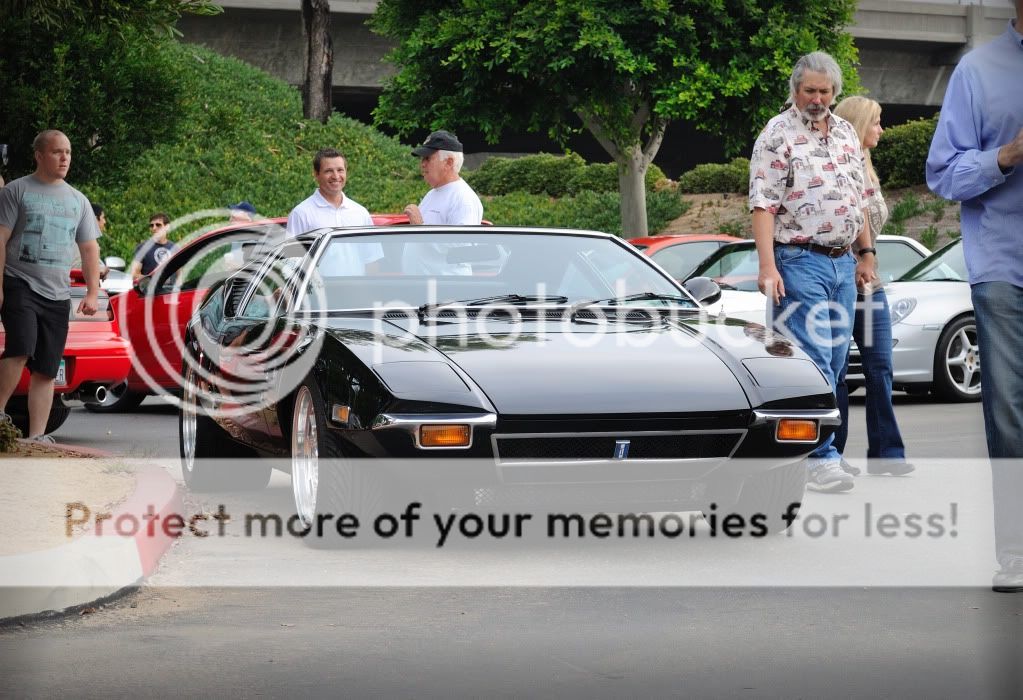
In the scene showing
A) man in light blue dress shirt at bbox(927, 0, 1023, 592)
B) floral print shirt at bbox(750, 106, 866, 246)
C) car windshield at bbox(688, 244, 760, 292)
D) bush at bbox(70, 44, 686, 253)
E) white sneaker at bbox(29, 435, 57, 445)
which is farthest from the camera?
bush at bbox(70, 44, 686, 253)

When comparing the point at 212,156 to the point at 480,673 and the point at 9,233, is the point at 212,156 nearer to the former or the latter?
the point at 9,233

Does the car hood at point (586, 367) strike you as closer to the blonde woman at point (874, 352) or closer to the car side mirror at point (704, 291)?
the car side mirror at point (704, 291)

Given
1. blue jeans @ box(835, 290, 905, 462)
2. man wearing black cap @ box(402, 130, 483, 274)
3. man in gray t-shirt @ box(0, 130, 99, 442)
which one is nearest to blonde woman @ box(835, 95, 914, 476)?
blue jeans @ box(835, 290, 905, 462)

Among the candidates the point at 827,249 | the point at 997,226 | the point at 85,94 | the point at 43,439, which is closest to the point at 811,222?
the point at 827,249

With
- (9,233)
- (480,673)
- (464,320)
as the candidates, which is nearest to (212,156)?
(9,233)

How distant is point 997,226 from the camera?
5.65 metres

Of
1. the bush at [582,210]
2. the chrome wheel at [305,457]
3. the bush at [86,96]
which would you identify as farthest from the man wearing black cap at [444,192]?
the bush at [582,210]

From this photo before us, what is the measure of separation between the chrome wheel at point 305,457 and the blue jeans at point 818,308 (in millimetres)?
2559

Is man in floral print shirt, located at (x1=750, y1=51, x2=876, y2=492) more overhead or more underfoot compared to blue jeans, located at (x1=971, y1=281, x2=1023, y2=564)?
more overhead

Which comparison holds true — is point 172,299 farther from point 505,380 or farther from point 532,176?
point 532,176

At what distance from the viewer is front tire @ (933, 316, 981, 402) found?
12.9 metres

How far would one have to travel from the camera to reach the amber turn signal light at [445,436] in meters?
5.88

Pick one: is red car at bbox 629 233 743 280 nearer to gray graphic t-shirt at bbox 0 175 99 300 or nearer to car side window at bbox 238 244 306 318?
gray graphic t-shirt at bbox 0 175 99 300

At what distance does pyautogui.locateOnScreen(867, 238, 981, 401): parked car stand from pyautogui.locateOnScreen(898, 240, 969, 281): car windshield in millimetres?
34
